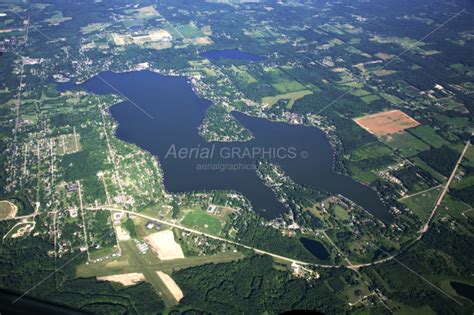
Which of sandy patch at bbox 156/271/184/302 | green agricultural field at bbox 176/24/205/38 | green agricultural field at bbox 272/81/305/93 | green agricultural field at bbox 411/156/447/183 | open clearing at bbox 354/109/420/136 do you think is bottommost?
green agricultural field at bbox 411/156/447/183

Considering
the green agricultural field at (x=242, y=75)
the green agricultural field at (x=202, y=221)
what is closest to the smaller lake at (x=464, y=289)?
the green agricultural field at (x=202, y=221)

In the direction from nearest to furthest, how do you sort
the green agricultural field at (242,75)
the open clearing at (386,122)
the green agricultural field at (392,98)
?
the open clearing at (386,122)
the green agricultural field at (392,98)
the green agricultural field at (242,75)

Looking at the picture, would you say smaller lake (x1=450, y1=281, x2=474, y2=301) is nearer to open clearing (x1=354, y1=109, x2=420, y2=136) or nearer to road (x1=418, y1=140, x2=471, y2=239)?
road (x1=418, y1=140, x2=471, y2=239)

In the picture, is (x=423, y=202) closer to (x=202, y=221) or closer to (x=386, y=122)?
(x=386, y=122)

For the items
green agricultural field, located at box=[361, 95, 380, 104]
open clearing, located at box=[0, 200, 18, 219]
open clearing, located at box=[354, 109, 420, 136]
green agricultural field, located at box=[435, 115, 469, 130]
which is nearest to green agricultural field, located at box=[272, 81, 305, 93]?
green agricultural field, located at box=[361, 95, 380, 104]

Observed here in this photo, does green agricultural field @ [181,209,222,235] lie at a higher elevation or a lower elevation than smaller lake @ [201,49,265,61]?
lower

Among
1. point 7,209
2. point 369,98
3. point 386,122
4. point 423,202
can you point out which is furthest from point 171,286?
point 369,98

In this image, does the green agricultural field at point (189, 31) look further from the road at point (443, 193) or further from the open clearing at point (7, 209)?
the road at point (443, 193)
